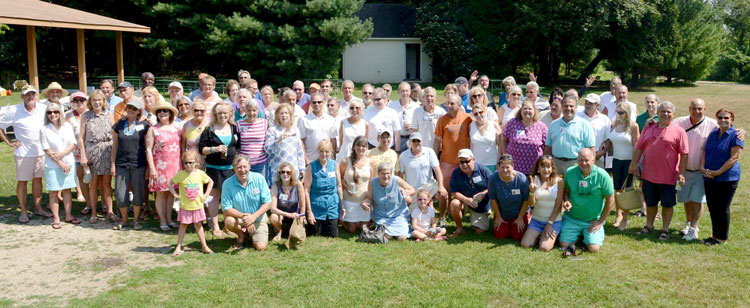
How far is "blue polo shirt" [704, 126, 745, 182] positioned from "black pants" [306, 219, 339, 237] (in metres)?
4.15

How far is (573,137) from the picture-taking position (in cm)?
696

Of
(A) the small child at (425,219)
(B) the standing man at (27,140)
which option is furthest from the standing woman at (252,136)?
(B) the standing man at (27,140)

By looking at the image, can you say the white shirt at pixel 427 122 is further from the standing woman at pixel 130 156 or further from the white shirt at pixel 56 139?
the white shirt at pixel 56 139

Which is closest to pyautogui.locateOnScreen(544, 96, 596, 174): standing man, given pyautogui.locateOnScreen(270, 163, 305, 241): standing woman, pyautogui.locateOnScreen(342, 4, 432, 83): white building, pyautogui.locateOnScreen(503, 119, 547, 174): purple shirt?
pyautogui.locateOnScreen(503, 119, 547, 174): purple shirt

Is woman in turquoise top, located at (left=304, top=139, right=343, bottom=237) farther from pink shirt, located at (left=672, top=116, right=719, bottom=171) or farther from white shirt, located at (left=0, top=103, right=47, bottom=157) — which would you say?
pink shirt, located at (left=672, top=116, right=719, bottom=171)

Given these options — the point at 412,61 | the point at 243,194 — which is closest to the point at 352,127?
the point at 243,194

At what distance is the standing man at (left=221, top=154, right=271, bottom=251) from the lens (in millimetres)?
6383

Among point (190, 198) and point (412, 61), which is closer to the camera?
point (190, 198)

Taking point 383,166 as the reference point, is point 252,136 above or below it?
above

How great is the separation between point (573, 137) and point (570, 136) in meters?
0.04

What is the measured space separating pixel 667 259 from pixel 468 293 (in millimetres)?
2358

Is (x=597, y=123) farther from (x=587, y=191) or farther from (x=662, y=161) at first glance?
(x=587, y=191)

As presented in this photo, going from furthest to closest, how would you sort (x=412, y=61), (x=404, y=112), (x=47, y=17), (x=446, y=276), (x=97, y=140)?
(x=412, y=61)
(x=47, y=17)
(x=404, y=112)
(x=97, y=140)
(x=446, y=276)

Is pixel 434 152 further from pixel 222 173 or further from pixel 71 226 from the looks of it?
pixel 71 226
